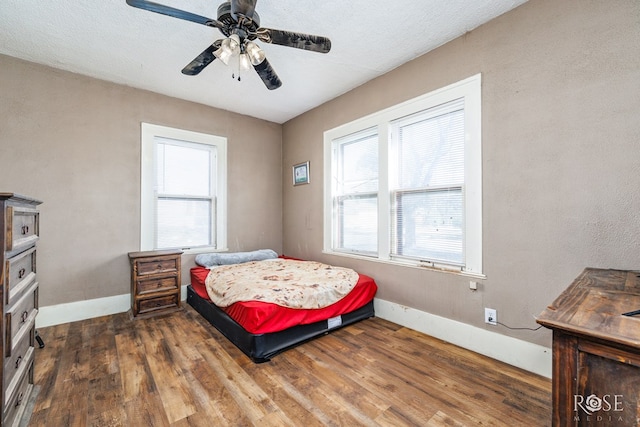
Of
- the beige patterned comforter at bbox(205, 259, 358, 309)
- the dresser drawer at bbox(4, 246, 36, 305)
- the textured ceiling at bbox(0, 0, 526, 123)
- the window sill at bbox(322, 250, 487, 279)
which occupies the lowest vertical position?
the beige patterned comforter at bbox(205, 259, 358, 309)

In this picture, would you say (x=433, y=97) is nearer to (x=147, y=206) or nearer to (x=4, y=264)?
(x=4, y=264)

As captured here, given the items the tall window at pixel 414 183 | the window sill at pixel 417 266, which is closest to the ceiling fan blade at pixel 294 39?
the tall window at pixel 414 183

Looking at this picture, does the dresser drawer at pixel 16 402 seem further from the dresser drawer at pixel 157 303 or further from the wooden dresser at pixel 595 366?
the wooden dresser at pixel 595 366

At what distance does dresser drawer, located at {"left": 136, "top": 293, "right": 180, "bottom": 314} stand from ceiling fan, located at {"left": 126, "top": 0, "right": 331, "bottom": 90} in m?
2.51

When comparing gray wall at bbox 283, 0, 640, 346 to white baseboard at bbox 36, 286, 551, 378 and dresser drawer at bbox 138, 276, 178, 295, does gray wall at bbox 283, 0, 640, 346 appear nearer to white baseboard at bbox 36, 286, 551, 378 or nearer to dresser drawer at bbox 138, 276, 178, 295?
white baseboard at bbox 36, 286, 551, 378

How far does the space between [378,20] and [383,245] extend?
2.06m

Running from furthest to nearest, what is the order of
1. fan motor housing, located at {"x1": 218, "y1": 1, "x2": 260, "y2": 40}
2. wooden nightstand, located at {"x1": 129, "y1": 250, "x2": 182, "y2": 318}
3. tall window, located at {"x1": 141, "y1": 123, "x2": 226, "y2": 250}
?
tall window, located at {"x1": 141, "y1": 123, "x2": 226, "y2": 250}
wooden nightstand, located at {"x1": 129, "y1": 250, "x2": 182, "y2": 318}
fan motor housing, located at {"x1": 218, "y1": 1, "x2": 260, "y2": 40}

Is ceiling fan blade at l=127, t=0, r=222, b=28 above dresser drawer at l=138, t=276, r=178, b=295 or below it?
above

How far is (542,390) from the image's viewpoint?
1.70m

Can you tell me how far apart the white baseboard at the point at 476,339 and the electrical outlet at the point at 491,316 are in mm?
84

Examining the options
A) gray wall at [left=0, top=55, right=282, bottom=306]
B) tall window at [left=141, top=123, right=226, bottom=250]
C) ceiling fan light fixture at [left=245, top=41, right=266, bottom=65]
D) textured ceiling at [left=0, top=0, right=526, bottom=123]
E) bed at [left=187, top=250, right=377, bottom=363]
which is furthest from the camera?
tall window at [left=141, top=123, right=226, bottom=250]

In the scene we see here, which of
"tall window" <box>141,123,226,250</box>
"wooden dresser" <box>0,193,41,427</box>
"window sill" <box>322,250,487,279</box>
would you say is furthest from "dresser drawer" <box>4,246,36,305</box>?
"window sill" <box>322,250,487,279</box>

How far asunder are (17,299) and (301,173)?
3.20 meters

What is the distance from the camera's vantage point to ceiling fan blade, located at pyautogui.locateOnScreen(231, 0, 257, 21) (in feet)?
4.97
